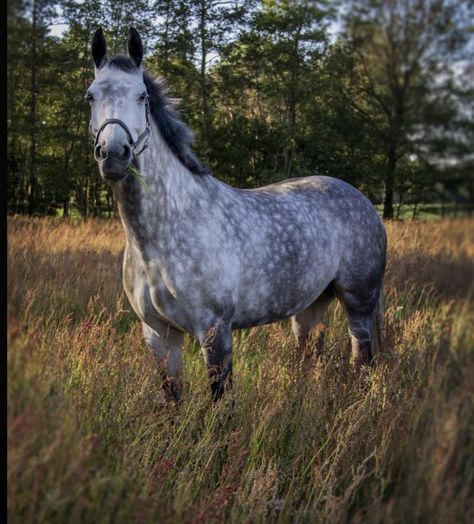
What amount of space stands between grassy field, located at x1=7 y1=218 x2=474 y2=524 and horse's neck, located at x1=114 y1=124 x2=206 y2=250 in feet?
0.63

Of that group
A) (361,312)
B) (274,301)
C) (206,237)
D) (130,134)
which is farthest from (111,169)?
(361,312)

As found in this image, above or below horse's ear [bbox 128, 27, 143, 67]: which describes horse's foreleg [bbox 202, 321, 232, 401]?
below

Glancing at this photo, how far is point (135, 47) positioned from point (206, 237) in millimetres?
776

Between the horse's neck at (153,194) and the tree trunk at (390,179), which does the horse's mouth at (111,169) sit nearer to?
the horse's neck at (153,194)

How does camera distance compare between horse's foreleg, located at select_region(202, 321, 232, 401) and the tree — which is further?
horse's foreleg, located at select_region(202, 321, 232, 401)

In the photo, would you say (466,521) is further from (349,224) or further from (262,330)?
(262,330)

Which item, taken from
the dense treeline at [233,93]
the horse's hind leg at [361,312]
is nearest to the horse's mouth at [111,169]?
the dense treeline at [233,93]

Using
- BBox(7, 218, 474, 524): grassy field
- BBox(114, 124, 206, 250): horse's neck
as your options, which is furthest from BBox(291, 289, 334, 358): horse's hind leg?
BBox(114, 124, 206, 250): horse's neck

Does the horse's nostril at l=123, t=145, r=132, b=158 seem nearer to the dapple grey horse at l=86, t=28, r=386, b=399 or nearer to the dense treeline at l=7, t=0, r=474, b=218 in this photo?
the dapple grey horse at l=86, t=28, r=386, b=399

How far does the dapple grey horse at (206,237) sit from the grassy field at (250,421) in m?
0.19

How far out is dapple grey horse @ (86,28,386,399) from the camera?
1642 mm

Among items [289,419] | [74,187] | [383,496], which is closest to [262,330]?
[289,419]

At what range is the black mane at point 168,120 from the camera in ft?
→ 5.43

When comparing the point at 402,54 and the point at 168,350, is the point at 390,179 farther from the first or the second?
the point at 168,350
